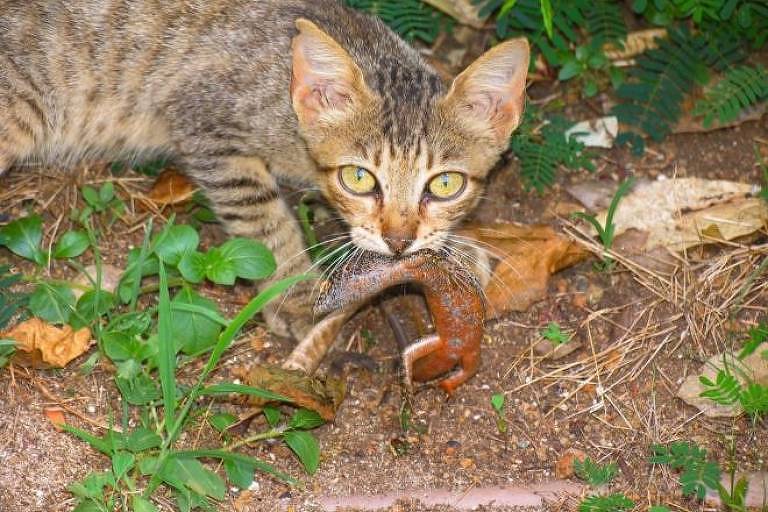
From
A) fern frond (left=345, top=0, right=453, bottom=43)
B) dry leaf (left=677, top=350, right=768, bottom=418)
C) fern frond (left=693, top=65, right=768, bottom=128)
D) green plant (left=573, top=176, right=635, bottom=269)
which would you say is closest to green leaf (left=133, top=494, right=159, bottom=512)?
dry leaf (left=677, top=350, right=768, bottom=418)

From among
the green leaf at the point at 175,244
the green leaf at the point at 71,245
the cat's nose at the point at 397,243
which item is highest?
the cat's nose at the point at 397,243

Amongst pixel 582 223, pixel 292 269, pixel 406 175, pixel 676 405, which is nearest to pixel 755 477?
pixel 676 405

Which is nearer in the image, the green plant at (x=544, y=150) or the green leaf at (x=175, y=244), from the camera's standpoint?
the green leaf at (x=175, y=244)

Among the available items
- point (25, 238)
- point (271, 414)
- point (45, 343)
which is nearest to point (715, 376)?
point (271, 414)

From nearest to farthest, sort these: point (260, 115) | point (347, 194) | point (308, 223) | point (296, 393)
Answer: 1. point (296, 393)
2. point (347, 194)
3. point (260, 115)
4. point (308, 223)

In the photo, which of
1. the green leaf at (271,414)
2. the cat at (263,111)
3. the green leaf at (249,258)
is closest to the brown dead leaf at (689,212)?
the cat at (263,111)

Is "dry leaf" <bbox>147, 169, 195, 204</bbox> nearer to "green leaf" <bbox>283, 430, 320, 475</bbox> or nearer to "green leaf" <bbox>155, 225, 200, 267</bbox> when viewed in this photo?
"green leaf" <bbox>155, 225, 200, 267</bbox>

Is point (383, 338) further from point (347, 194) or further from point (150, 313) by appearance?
point (150, 313)

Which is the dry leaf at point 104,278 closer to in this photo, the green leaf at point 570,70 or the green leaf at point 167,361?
the green leaf at point 167,361
